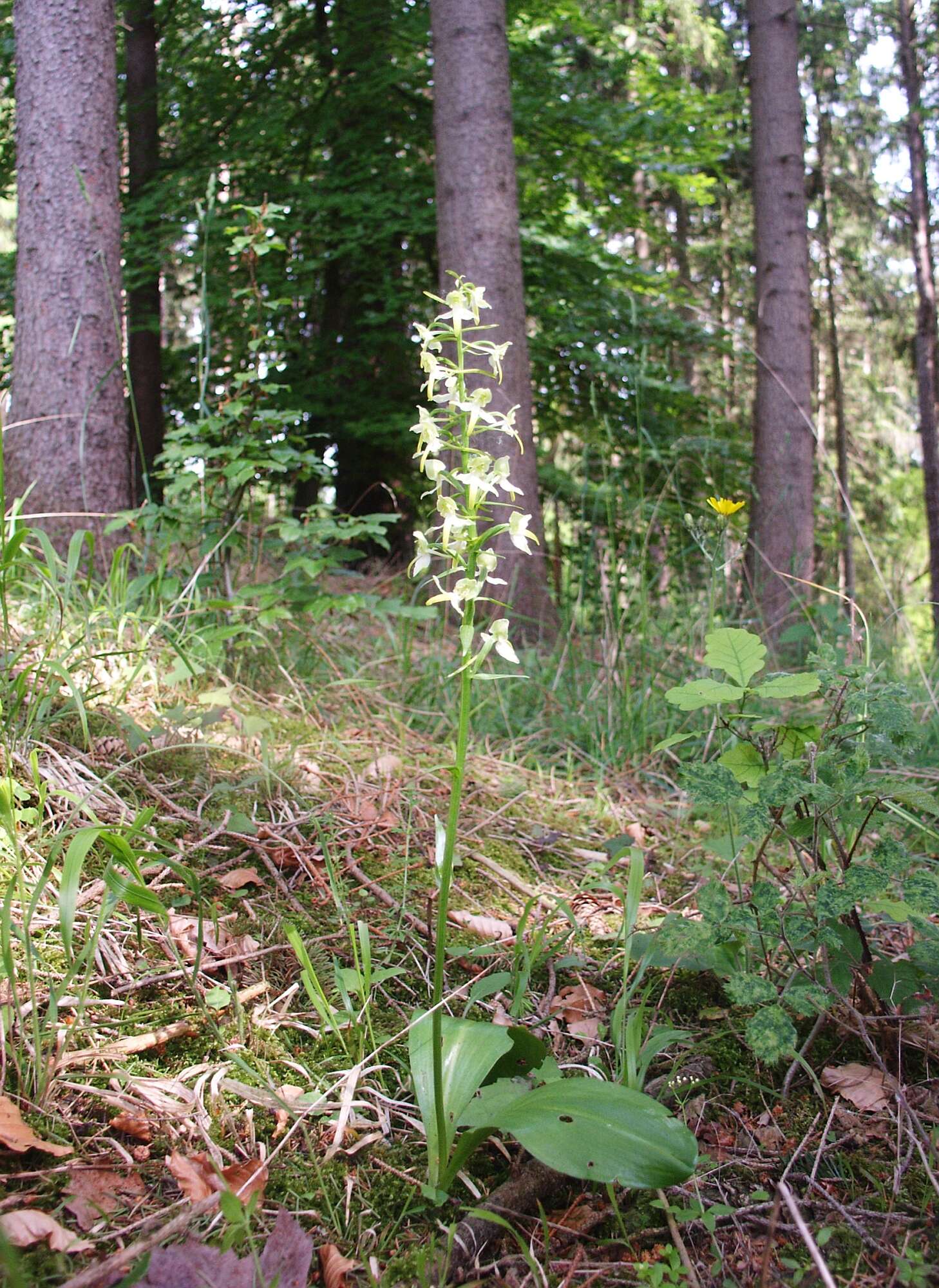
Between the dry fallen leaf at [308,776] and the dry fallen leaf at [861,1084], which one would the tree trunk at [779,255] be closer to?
the dry fallen leaf at [308,776]

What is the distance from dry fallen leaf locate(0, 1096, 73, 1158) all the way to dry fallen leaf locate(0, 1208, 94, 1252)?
9 cm

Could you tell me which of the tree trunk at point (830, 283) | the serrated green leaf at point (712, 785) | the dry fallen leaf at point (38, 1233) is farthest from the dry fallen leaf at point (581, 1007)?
the tree trunk at point (830, 283)

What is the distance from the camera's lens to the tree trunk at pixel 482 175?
4.32 meters

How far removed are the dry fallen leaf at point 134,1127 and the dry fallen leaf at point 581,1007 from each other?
681 mm

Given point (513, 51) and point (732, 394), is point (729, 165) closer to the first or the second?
point (732, 394)

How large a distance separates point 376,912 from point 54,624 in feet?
4.15

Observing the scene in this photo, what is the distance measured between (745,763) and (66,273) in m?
3.22

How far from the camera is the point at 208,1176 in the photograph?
112cm

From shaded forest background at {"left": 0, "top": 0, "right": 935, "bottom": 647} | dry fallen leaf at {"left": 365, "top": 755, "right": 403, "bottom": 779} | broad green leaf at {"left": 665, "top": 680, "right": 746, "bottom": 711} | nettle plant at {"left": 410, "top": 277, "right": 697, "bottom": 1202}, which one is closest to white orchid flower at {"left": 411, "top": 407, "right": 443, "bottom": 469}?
nettle plant at {"left": 410, "top": 277, "right": 697, "bottom": 1202}

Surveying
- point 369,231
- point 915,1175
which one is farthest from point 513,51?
point 915,1175

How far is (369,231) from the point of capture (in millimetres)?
6621

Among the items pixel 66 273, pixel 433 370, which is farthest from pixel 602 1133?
pixel 66 273

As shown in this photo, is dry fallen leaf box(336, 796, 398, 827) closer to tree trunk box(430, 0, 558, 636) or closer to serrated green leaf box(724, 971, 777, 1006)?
serrated green leaf box(724, 971, 777, 1006)

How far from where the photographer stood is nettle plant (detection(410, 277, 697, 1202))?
1.07m
